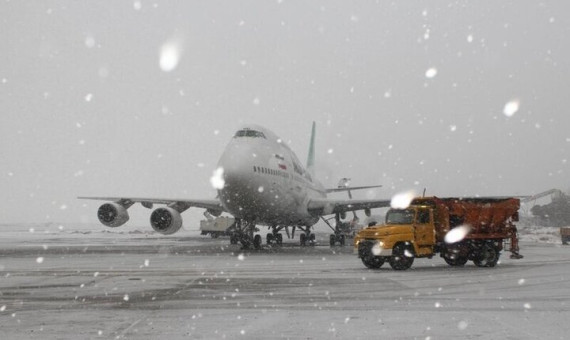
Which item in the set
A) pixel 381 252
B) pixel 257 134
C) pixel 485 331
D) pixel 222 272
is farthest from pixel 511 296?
pixel 257 134

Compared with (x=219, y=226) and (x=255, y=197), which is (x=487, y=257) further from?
(x=219, y=226)

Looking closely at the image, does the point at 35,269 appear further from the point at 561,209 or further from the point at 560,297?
the point at 561,209

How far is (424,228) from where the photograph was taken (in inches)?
770

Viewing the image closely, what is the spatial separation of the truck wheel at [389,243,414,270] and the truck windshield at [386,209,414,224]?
1098mm

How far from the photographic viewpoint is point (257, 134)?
1117 inches

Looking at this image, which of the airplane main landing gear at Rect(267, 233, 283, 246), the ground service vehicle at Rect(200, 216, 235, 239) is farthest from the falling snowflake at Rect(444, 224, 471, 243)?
the ground service vehicle at Rect(200, 216, 235, 239)

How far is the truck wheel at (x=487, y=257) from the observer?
802 inches

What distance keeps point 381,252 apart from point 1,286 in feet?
36.8

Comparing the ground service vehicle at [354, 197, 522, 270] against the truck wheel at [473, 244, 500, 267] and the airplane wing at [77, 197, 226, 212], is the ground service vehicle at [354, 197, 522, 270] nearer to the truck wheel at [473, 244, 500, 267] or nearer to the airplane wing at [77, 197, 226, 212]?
the truck wheel at [473, 244, 500, 267]

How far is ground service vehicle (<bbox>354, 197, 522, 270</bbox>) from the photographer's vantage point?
60.9 feet

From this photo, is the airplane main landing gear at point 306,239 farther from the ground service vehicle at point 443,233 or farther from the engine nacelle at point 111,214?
the ground service vehicle at point 443,233

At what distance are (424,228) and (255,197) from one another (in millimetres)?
9288

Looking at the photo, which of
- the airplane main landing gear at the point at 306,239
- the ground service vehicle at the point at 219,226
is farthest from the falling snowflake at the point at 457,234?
the ground service vehicle at the point at 219,226

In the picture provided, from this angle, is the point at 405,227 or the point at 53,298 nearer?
the point at 53,298
